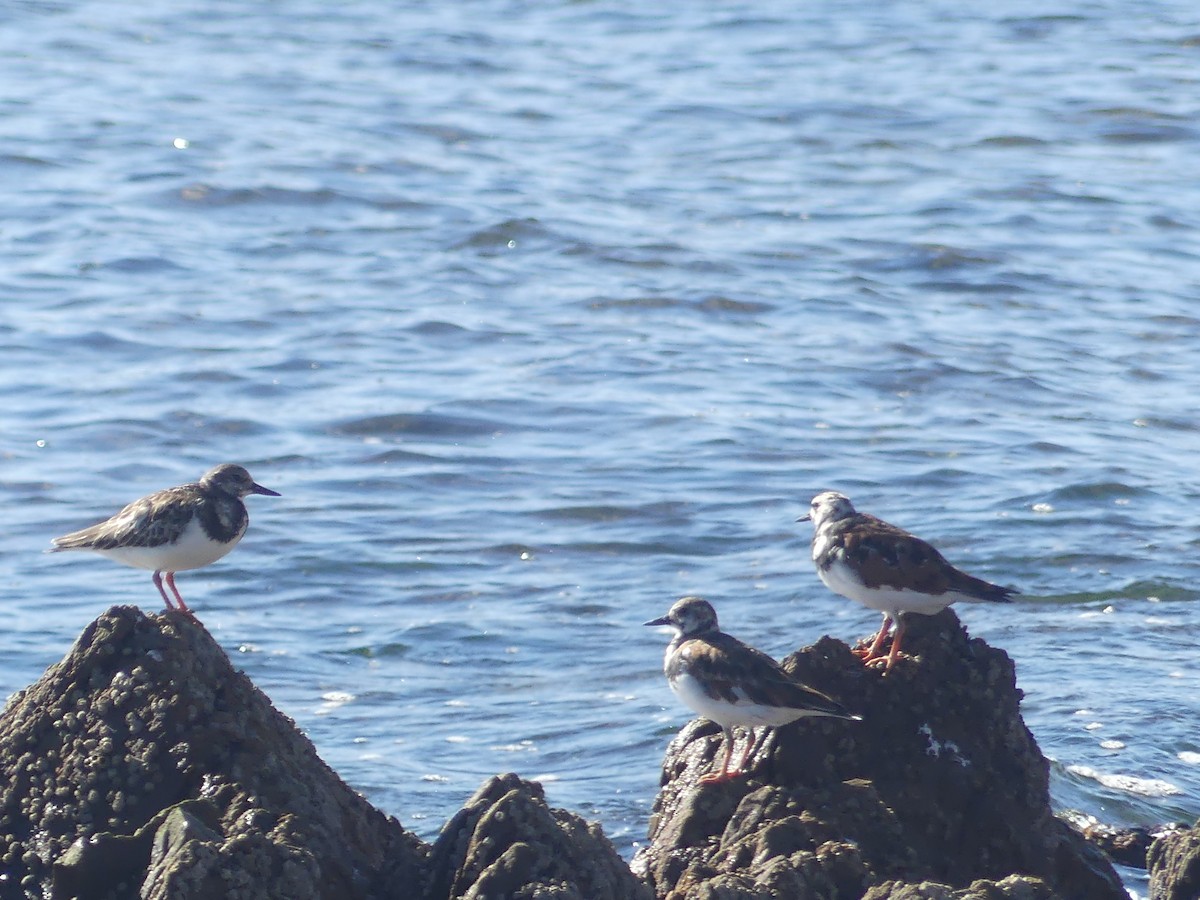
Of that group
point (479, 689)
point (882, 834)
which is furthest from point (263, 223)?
point (882, 834)

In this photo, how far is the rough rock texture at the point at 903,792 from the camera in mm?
6445

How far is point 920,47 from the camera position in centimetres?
2998

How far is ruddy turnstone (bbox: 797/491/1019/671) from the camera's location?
7.18m

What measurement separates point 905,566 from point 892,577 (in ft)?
0.22

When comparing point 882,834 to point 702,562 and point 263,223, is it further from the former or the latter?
point 263,223

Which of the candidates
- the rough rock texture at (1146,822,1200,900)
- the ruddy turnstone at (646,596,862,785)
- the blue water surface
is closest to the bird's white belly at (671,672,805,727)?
the ruddy turnstone at (646,596,862,785)

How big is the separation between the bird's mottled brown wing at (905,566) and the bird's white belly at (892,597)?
0.02 m

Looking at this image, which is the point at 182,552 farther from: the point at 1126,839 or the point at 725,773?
the point at 1126,839

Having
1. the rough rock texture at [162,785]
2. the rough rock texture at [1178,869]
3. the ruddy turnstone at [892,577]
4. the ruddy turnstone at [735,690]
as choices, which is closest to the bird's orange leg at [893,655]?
the ruddy turnstone at [892,577]

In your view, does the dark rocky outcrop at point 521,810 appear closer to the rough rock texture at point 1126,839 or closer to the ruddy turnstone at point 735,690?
the ruddy turnstone at point 735,690

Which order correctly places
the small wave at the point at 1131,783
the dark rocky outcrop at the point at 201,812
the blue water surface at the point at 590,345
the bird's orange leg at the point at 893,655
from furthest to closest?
the blue water surface at the point at 590,345, the small wave at the point at 1131,783, the bird's orange leg at the point at 893,655, the dark rocky outcrop at the point at 201,812

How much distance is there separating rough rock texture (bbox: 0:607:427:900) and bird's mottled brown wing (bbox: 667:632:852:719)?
1238 millimetres

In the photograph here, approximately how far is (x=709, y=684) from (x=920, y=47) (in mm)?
24755

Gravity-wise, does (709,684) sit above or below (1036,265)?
above
